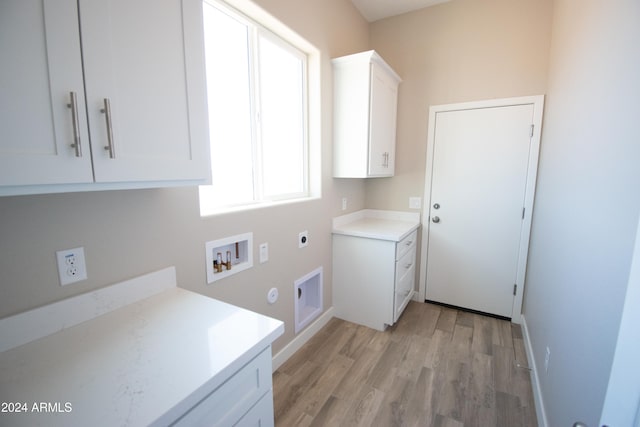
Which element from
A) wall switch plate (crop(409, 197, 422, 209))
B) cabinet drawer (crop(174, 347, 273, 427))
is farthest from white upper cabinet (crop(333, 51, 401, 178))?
cabinet drawer (crop(174, 347, 273, 427))

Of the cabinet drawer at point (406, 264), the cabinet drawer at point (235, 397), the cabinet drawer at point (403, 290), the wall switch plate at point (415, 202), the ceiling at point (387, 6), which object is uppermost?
the ceiling at point (387, 6)

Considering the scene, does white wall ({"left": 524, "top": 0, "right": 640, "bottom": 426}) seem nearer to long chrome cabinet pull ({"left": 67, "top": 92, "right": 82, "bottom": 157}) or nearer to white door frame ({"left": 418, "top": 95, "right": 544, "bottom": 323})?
white door frame ({"left": 418, "top": 95, "right": 544, "bottom": 323})

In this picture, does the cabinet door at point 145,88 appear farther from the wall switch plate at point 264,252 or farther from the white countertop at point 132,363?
the wall switch plate at point 264,252

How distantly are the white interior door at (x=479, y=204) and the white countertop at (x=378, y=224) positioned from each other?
28 cm

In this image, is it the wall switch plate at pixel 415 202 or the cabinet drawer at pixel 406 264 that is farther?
the wall switch plate at pixel 415 202

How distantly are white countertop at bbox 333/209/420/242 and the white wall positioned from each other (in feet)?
3.43

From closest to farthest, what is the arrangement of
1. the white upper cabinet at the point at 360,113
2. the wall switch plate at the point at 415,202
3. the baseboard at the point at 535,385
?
the baseboard at the point at 535,385
the white upper cabinet at the point at 360,113
the wall switch plate at the point at 415,202

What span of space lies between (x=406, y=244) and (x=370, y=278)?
0.48m

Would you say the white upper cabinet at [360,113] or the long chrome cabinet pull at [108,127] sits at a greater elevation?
the white upper cabinet at [360,113]

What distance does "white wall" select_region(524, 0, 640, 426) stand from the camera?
0.84 metres

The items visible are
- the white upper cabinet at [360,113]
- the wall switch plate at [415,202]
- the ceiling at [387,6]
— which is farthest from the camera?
the wall switch plate at [415,202]

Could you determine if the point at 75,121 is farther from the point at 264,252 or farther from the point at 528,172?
the point at 528,172

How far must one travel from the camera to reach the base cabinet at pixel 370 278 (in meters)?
2.32

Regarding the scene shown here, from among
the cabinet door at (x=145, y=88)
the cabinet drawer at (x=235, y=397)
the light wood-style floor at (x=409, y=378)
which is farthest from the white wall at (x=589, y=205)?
the cabinet door at (x=145, y=88)
